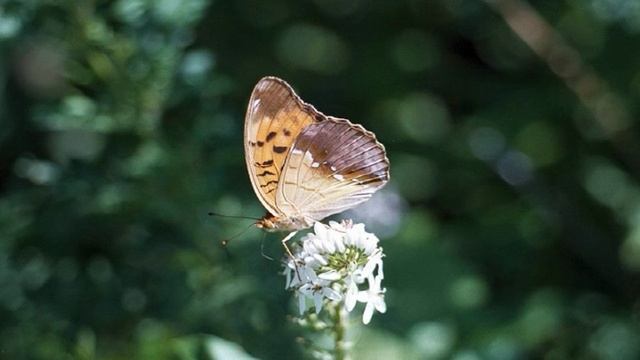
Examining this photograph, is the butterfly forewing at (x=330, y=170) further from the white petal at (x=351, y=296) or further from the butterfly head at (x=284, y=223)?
the white petal at (x=351, y=296)

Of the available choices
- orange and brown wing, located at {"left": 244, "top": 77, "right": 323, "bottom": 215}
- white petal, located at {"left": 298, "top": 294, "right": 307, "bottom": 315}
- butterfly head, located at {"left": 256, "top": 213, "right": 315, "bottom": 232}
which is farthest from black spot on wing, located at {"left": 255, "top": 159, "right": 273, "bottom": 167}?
white petal, located at {"left": 298, "top": 294, "right": 307, "bottom": 315}

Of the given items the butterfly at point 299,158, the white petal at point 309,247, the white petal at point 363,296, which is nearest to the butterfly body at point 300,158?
the butterfly at point 299,158

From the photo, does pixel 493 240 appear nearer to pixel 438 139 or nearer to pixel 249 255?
pixel 438 139

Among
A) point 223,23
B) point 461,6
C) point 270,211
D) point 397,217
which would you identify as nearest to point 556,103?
point 461,6

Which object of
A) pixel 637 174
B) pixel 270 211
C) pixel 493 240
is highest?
pixel 270 211

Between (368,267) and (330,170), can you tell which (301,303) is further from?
(330,170)

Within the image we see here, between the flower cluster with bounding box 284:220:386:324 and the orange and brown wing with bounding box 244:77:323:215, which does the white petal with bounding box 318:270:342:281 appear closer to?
the flower cluster with bounding box 284:220:386:324
